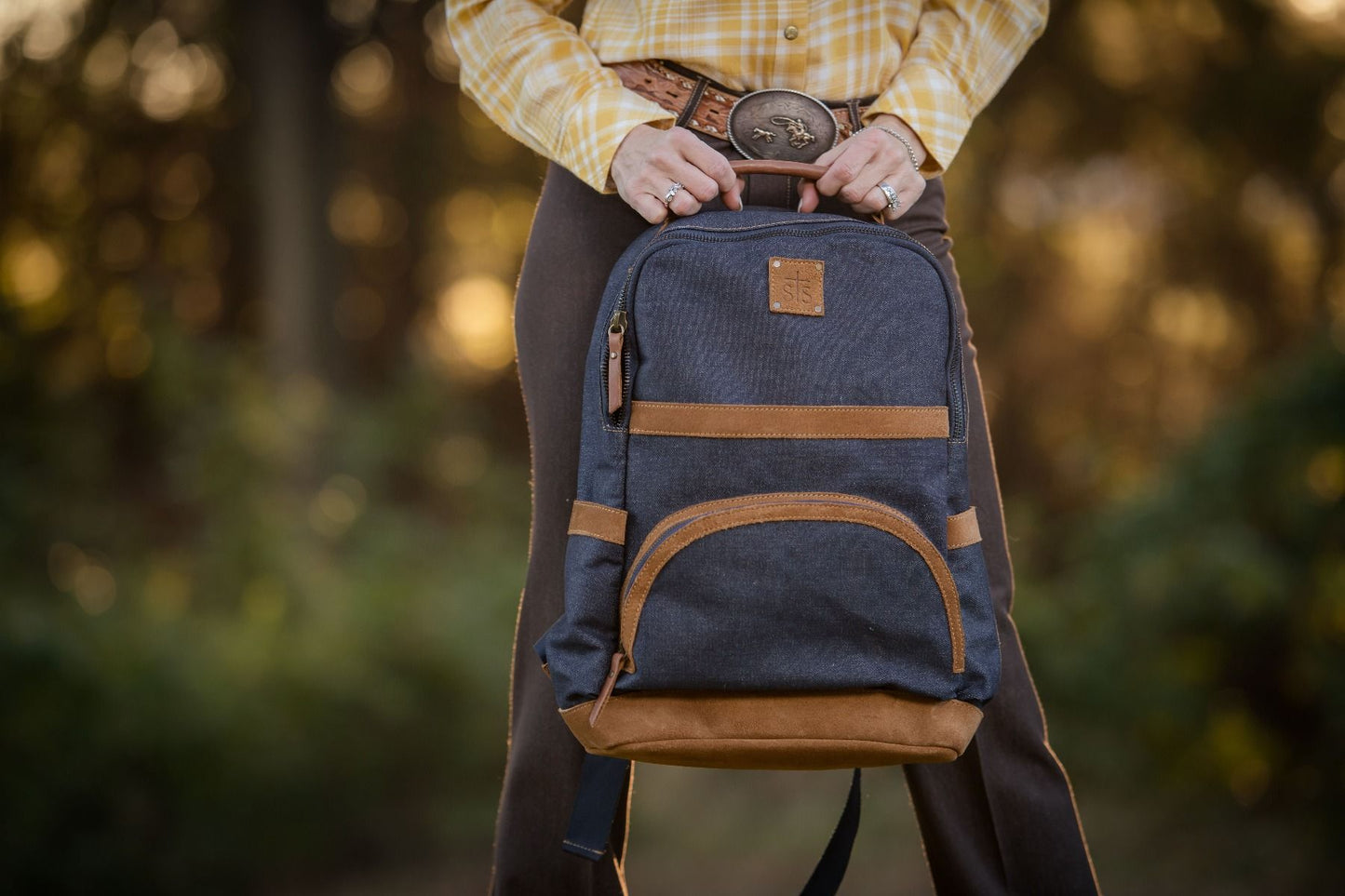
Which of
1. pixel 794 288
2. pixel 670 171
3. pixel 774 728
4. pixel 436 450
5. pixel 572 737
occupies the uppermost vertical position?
pixel 670 171

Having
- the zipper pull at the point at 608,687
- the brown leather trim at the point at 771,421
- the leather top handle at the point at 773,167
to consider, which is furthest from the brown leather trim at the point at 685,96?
the zipper pull at the point at 608,687

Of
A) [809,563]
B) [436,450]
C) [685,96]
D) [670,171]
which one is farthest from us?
[436,450]

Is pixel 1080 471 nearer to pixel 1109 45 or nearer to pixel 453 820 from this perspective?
pixel 1109 45

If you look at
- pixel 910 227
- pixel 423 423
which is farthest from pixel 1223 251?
pixel 910 227

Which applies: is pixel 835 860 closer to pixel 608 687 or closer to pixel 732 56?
pixel 608 687

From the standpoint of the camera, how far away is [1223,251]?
20.3 ft

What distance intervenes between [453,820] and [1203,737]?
2.63 metres

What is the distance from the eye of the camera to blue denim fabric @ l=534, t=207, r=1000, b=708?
128cm

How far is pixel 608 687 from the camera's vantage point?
1300 millimetres

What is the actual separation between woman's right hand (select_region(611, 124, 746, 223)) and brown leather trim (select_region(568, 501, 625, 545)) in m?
0.36

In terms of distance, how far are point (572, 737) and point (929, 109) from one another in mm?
950

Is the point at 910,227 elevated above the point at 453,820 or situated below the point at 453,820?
above

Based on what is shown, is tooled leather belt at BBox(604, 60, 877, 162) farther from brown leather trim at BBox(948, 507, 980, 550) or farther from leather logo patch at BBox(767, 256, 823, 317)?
brown leather trim at BBox(948, 507, 980, 550)

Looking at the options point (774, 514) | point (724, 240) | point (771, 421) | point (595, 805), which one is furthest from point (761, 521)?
point (595, 805)
